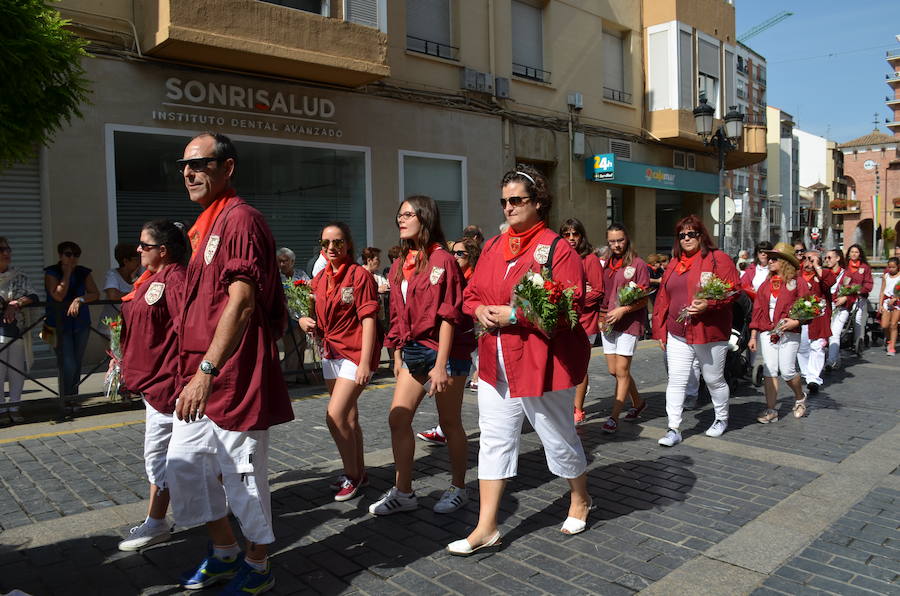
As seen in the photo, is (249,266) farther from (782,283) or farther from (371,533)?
(782,283)

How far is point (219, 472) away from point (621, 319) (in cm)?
450

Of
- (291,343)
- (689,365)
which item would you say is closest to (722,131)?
(689,365)

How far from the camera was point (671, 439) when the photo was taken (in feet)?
19.8

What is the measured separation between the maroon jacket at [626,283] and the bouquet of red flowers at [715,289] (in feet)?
2.59

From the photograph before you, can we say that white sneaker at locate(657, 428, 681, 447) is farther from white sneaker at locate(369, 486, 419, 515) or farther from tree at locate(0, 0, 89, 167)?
tree at locate(0, 0, 89, 167)

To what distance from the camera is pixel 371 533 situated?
4141mm

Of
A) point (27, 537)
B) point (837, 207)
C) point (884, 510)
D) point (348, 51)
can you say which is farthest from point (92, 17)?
point (837, 207)

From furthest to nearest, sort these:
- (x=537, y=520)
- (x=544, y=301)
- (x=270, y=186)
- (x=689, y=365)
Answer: (x=270, y=186) < (x=689, y=365) < (x=537, y=520) < (x=544, y=301)

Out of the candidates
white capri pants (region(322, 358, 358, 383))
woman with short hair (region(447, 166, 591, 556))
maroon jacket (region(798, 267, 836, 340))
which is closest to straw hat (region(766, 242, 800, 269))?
maroon jacket (region(798, 267, 836, 340))

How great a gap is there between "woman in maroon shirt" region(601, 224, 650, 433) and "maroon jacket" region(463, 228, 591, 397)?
9.35 ft

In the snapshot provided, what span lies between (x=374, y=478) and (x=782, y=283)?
5.05 m

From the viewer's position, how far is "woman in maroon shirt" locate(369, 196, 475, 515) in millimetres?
4387

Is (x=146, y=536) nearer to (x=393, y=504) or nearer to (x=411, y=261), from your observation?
(x=393, y=504)

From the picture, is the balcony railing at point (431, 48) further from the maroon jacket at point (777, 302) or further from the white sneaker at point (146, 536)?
the white sneaker at point (146, 536)
